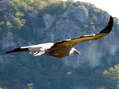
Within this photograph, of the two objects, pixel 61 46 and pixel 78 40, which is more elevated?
pixel 78 40

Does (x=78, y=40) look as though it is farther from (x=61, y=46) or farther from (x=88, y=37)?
(x=61, y=46)

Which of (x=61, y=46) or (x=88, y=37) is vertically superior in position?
(x=88, y=37)

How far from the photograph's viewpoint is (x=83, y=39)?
27.7 feet

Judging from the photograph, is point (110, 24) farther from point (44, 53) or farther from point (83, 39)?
point (44, 53)

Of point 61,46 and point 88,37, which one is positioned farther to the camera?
point 61,46

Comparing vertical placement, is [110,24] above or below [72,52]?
above

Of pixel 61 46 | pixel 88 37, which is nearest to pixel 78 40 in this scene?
pixel 88 37

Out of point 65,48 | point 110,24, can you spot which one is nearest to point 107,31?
point 110,24

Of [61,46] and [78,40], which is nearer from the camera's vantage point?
[78,40]

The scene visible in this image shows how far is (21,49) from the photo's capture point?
871 centimetres

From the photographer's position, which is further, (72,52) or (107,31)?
(72,52)

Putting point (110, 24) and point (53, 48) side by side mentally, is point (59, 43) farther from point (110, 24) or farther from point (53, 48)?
point (110, 24)

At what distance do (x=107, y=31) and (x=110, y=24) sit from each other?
5.1 inches

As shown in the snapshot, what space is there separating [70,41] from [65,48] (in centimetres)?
32
